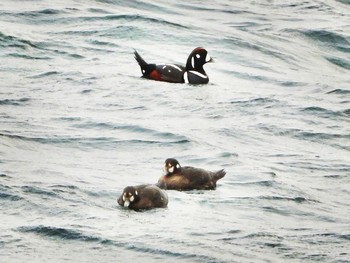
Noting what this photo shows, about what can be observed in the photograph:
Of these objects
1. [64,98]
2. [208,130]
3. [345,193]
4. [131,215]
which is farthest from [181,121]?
[131,215]

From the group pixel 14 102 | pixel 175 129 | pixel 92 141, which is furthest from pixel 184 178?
pixel 14 102

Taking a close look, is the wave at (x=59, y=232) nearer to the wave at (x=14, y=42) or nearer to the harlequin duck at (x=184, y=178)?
the harlequin duck at (x=184, y=178)

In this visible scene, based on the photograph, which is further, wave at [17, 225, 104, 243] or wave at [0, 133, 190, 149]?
wave at [0, 133, 190, 149]

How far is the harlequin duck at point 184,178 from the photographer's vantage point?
56.5 feet

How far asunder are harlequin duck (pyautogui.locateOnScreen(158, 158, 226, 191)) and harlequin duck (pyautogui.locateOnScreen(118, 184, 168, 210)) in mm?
840

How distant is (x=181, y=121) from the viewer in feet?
72.1

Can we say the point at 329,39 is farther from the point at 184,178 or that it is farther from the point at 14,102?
the point at 184,178

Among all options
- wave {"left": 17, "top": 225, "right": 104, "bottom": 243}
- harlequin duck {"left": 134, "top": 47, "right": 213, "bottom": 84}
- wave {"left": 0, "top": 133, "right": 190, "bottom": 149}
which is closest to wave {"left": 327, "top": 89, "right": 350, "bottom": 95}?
harlequin duck {"left": 134, "top": 47, "right": 213, "bottom": 84}

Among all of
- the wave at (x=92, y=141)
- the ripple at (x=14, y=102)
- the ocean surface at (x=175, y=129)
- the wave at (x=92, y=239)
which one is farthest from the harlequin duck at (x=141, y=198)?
the ripple at (x=14, y=102)

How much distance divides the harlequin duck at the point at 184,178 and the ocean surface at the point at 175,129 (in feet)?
0.34

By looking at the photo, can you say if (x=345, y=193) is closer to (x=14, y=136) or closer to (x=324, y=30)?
(x=14, y=136)

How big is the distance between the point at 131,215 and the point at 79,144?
154 inches

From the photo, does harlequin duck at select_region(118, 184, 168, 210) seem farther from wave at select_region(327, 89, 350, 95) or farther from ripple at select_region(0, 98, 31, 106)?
wave at select_region(327, 89, 350, 95)

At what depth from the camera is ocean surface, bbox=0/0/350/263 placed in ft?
50.3
